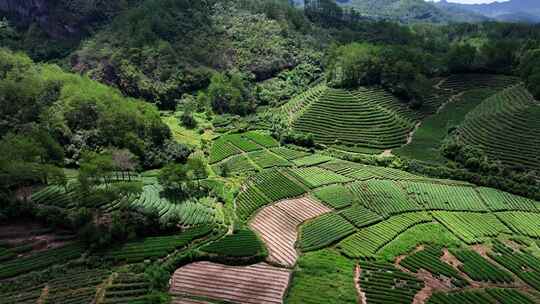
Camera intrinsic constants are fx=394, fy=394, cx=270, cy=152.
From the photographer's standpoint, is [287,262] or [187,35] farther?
[187,35]

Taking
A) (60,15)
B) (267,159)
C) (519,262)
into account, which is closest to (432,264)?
(519,262)

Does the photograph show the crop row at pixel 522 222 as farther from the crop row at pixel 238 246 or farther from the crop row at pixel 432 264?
the crop row at pixel 238 246

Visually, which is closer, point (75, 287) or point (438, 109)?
Result: point (75, 287)

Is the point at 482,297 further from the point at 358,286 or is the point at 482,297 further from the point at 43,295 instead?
the point at 43,295

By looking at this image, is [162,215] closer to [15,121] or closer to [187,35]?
[15,121]

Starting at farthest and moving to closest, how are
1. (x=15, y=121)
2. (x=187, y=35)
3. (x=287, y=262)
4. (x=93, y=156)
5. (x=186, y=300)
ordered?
(x=187, y=35), (x=15, y=121), (x=93, y=156), (x=287, y=262), (x=186, y=300)

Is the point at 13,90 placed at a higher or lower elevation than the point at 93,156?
higher

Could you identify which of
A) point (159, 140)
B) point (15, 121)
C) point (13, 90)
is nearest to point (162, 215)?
point (159, 140)
